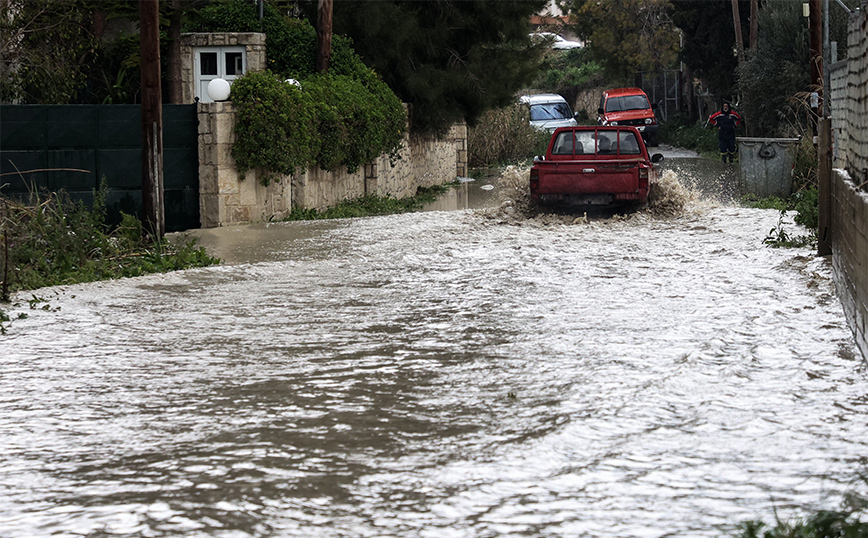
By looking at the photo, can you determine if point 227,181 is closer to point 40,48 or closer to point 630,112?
point 40,48

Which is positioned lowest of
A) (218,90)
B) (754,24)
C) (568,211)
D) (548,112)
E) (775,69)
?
(568,211)

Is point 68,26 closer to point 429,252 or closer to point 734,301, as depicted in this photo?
point 429,252

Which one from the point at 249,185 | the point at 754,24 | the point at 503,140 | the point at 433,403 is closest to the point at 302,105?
the point at 249,185

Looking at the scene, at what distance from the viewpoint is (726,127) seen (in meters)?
31.8

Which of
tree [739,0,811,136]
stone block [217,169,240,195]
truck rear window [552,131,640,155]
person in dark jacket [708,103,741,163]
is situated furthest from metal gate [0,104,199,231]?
tree [739,0,811,136]

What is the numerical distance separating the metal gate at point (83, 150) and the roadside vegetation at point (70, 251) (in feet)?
7.97

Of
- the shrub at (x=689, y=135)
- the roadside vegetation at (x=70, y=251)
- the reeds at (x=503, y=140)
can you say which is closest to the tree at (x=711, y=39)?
the shrub at (x=689, y=135)

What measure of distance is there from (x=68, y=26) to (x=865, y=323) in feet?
58.6

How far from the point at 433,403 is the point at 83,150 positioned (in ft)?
37.3

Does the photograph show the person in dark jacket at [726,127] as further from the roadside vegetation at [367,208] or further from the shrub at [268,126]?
the shrub at [268,126]

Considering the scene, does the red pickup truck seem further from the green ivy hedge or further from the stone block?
the stone block

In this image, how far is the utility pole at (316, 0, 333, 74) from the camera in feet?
70.7

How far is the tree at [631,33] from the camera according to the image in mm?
48125

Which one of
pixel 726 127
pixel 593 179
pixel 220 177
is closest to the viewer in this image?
pixel 220 177
